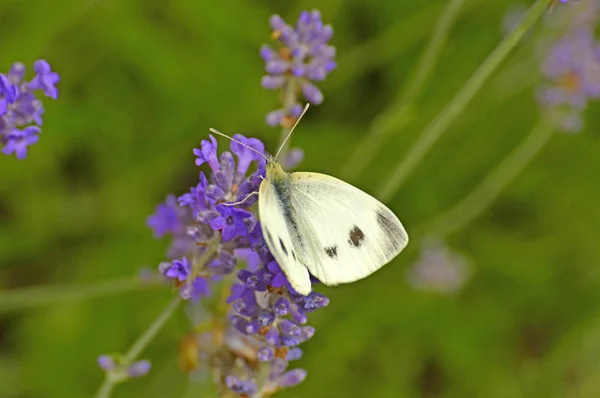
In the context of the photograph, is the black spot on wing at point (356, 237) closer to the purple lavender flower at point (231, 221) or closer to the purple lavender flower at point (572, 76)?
the purple lavender flower at point (231, 221)

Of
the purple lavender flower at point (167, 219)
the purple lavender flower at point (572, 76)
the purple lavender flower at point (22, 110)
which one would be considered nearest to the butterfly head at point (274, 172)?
the purple lavender flower at point (167, 219)

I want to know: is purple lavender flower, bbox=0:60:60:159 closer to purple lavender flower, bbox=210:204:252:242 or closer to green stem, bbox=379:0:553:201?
purple lavender flower, bbox=210:204:252:242

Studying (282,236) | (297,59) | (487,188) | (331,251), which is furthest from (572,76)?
(282,236)

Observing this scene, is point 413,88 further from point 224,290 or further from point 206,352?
point 206,352

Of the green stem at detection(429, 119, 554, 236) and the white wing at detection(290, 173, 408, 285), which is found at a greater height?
the green stem at detection(429, 119, 554, 236)

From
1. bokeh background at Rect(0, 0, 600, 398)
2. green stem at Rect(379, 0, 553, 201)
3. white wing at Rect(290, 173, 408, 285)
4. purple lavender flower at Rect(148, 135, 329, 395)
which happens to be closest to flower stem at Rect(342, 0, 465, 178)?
bokeh background at Rect(0, 0, 600, 398)

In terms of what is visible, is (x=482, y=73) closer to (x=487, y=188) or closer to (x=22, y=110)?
(x=22, y=110)
